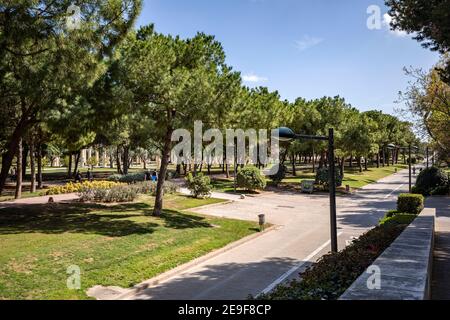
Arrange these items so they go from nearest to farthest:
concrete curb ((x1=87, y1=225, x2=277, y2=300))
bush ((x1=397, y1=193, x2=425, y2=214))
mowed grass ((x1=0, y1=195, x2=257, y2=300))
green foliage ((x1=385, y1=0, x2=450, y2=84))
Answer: green foliage ((x1=385, y1=0, x2=450, y2=84)) → concrete curb ((x1=87, y1=225, x2=277, y2=300)) → mowed grass ((x1=0, y1=195, x2=257, y2=300)) → bush ((x1=397, y1=193, x2=425, y2=214))

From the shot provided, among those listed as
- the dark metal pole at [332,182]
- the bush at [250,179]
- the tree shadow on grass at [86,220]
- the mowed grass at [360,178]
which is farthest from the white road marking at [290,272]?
the mowed grass at [360,178]

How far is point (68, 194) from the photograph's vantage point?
28.8 meters

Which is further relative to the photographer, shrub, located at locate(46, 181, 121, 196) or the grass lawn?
the grass lawn

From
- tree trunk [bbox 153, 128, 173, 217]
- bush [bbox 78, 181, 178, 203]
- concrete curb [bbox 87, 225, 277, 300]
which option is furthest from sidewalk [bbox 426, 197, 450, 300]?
bush [bbox 78, 181, 178, 203]

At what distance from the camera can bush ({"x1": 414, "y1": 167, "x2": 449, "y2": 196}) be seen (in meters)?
34.4

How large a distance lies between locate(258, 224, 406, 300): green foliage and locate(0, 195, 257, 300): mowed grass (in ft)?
19.5

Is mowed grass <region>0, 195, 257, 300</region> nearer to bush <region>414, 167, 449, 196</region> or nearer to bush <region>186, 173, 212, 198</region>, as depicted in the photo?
bush <region>186, 173, 212, 198</region>

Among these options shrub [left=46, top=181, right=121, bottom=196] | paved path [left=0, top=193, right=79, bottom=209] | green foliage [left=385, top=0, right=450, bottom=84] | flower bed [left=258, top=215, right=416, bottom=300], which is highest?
green foliage [left=385, top=0, right=450, bottom=84]

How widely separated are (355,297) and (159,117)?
1615cm

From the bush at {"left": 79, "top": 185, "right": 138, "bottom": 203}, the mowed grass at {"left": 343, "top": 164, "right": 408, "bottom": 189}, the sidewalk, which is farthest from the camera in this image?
the mowed grass at {"left": 343, "top": 164, "right": 408, "bottom": 189}

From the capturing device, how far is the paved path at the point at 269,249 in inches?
452

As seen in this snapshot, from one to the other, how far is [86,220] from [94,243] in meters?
4.33

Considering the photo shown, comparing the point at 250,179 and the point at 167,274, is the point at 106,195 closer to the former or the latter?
the point at 167,274

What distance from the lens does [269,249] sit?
54.1 ft
